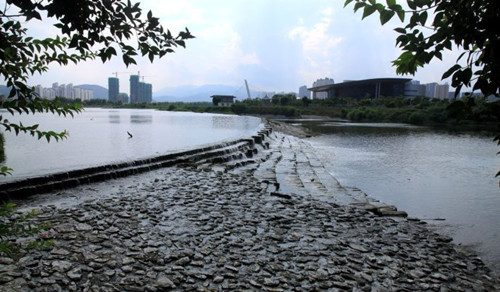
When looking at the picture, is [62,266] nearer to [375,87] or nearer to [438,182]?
[438,182]

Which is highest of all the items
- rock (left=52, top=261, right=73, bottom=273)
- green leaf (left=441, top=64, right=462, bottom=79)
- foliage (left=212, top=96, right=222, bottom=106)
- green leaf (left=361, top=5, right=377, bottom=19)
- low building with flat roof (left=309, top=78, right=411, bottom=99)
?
low building with flat roof (left=309, top=78, right=411, bottom=99)

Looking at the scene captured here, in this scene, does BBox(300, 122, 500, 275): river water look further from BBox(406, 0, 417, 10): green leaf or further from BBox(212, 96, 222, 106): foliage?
BBox(212, 96, 222, 106): foliage

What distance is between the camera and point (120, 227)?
732cm

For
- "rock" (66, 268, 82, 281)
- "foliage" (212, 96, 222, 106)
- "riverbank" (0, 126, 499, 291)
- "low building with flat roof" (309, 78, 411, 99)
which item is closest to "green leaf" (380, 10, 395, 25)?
"riverbank" (0, 126, 499, 291)

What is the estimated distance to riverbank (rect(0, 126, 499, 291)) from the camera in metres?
5.31

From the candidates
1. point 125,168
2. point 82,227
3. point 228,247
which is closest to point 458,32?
point 228,247

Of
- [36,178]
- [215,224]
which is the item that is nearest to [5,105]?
[215,224]

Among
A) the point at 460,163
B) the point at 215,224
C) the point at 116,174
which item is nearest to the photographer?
the point at 215,224

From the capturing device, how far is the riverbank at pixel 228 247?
17.4ft

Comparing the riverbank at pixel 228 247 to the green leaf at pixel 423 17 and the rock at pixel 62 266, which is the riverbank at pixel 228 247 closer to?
the rock at pixel 62 266

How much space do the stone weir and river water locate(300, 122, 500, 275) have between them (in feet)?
17.8

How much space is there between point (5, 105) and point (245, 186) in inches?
379

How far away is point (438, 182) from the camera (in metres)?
16.5

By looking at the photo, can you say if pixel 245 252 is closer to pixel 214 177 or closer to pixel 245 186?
pixel 245 186
